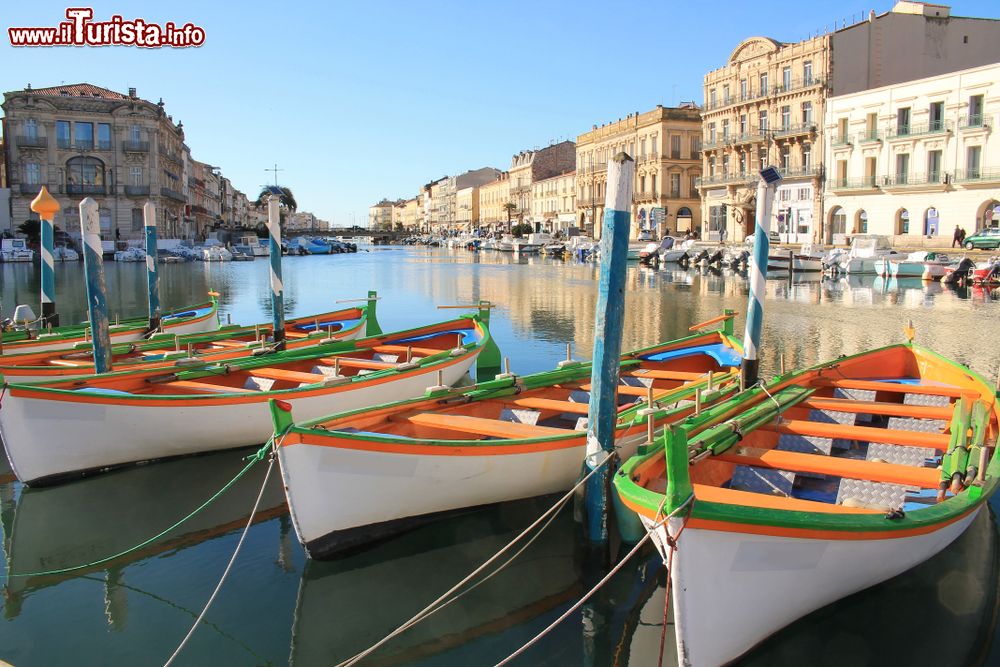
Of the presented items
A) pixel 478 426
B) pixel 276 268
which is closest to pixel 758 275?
pixel 478 426

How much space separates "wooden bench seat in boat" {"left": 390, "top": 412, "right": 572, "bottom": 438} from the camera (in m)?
7.46

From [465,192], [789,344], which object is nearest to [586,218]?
[465,192]

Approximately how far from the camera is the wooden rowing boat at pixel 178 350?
34.8ft

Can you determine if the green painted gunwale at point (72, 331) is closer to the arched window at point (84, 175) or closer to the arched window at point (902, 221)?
the arched window at point (902, 221)

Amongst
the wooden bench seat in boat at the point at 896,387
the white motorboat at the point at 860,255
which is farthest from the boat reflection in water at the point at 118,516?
the white motorboat at the point at 860,255

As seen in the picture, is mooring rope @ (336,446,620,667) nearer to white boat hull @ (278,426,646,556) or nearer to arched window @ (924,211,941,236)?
white boat hull @ (278,426,646,556)

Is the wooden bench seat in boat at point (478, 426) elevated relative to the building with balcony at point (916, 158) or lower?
lower

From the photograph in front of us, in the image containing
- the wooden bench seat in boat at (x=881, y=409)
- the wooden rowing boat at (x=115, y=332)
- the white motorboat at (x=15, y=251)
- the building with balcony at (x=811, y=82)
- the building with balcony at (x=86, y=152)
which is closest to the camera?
the wooden bench seat in boat at (x=881, y=409)

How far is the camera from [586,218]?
287ft

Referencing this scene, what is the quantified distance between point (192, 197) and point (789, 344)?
8705 cm

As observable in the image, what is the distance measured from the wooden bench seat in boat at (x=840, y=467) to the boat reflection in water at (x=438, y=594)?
1714 millimetres

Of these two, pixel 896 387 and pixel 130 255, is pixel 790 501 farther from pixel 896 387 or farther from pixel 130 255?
pixel 130 255

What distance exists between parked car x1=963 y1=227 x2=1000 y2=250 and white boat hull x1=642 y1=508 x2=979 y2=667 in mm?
40519

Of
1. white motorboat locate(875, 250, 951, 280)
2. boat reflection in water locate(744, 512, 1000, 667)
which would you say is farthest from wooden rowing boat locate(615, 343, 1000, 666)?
white motorboat locate(875, 250, 951, 280)
